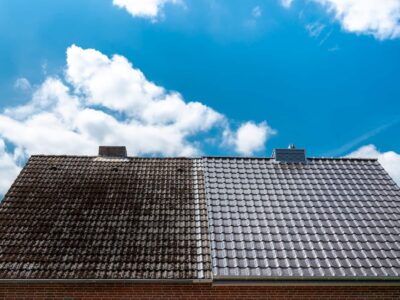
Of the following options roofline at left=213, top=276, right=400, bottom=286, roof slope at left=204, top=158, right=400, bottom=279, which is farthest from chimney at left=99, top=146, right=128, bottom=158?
roofline at left=213, top=276, right=400, bottom=286

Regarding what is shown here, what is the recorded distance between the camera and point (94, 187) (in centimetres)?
1173

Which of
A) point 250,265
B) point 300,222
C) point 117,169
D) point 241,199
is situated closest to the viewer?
point 250,265

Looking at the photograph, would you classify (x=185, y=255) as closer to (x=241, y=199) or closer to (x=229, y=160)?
(x=241, y=199)

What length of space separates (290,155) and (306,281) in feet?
17.7

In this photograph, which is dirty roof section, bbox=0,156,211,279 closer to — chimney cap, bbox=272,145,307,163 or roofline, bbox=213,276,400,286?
roofline, bbox=213,276,400,286

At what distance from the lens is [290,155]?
43.6ft

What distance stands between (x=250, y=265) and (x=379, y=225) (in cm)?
388

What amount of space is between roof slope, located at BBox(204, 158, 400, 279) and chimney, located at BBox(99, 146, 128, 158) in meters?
2.95

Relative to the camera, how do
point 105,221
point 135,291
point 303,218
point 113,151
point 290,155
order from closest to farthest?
point 135,291 → point 105,221 → point 303,218 → point 290,155 → point 113,151

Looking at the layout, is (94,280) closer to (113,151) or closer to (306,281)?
(306,281)

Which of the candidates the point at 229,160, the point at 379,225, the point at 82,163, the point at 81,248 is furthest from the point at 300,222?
the point at 82,163

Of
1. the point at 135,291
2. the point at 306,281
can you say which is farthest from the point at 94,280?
the point at 306,281

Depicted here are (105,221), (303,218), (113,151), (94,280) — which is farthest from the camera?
(113,151)

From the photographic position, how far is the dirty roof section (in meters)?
8.85
